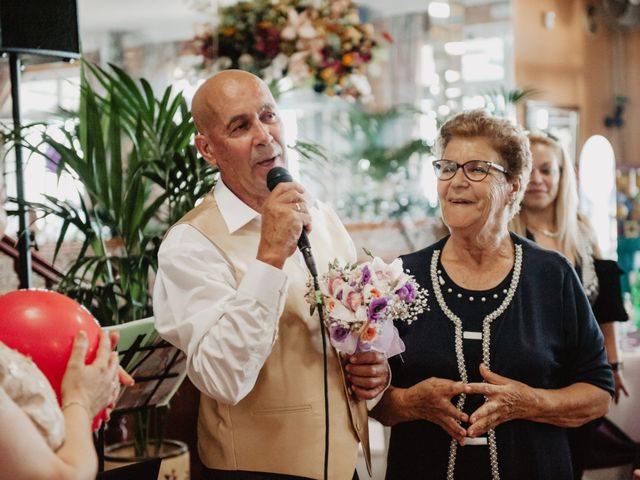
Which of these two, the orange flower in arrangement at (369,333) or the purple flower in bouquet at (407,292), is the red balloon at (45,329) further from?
the purple flower in bouquet at (407,292)

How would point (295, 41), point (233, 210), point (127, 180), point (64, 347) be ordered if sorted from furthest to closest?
point (295, 41) < point (127, 180) < point (233, 210) < point (64, 347)

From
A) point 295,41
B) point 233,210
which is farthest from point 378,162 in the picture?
point 233,210

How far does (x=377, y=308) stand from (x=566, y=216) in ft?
6.50

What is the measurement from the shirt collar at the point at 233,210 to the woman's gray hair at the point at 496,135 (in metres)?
0.62

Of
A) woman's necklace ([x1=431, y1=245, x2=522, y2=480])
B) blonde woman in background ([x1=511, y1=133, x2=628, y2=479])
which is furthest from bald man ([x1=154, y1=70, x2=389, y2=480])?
blonde woman in background ([x1=511, y1=133, x2=628, y2=479])

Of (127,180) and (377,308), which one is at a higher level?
(127,180)

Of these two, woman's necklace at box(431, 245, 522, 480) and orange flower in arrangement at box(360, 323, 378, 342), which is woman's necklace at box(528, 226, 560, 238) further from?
orange flower in arrangement at box(360, 323, 378, 342)

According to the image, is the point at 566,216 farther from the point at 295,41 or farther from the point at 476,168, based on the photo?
the point at 295,41

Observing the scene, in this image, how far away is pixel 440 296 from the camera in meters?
2.29

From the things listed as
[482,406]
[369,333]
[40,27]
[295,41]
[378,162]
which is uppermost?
[295,41]

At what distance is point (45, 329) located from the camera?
1570 millimetres

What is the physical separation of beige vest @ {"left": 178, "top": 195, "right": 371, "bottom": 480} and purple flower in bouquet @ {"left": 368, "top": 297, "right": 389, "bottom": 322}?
7.4 inches

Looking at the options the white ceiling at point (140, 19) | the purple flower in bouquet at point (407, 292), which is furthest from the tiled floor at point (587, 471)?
the white ceiling at point (140, 19)

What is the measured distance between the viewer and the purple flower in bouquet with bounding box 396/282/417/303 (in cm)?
197
